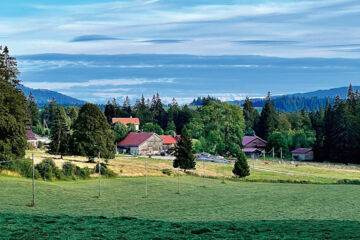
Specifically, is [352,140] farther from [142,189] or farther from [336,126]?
[142,189]

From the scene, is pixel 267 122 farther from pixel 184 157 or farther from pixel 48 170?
pixel 48 170

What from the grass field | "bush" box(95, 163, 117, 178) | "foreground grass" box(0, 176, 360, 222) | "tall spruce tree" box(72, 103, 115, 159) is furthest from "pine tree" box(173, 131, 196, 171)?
"foreground grass" box(0, 176, 360, 222)

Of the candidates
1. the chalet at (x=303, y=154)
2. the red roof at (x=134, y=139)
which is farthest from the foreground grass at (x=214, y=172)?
the chalet at (x=303, y=154)

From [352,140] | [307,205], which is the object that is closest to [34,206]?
[307,205]

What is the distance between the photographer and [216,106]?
341 feet

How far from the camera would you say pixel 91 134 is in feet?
202

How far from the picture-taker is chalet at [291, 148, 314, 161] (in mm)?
116156

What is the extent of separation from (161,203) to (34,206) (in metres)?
9.51

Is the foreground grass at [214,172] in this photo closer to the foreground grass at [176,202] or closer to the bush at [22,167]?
the bush at [22,167]

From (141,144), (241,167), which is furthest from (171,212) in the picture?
(141,144)

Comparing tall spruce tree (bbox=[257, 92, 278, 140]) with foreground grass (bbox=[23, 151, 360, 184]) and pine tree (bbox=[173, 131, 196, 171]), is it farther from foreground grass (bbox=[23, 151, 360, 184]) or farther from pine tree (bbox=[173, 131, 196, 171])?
pine tree (bbox=[173, 131, 196, 171])

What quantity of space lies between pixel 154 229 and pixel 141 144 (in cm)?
8443

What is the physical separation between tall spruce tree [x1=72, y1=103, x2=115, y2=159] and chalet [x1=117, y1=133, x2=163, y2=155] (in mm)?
42989

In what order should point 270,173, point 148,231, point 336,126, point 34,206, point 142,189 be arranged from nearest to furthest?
point 148,231 < point 34,206 < point 142,189 < point 270,173 < point 336,126
